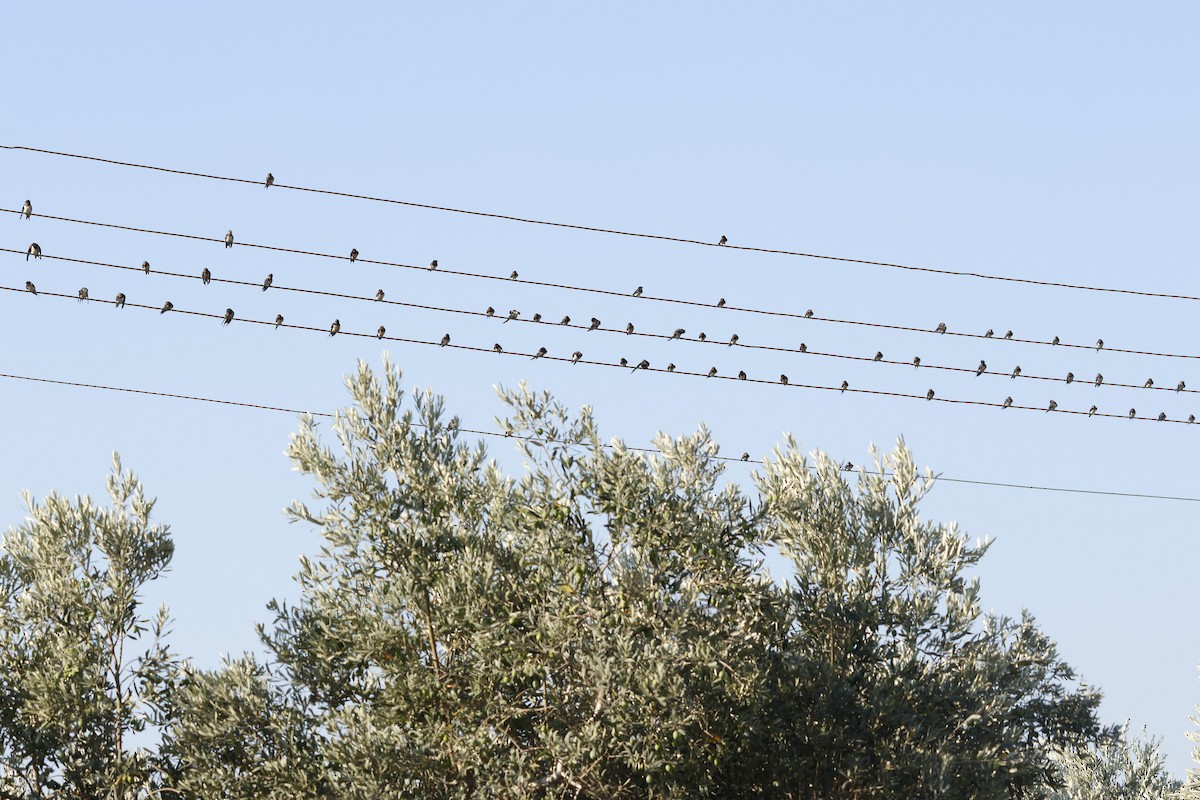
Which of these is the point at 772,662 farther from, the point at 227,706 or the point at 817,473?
the point at 227,706

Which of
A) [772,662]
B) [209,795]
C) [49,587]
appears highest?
[49,587]

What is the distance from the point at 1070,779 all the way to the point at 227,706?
4133 centimetres

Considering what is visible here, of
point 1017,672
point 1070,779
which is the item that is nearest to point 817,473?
point 1017,672

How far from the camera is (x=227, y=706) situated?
24.3 m

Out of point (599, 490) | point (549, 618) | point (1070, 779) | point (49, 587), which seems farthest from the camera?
point (1070, 779)

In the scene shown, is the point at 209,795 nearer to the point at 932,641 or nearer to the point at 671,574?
the point at 671,574

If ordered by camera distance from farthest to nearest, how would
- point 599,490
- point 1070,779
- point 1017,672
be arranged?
point 1070,779, point 1017,672, point 599,490

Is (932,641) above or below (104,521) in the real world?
below

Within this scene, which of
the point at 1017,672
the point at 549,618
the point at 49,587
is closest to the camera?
the point at 549,618

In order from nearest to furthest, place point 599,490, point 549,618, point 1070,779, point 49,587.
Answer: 1. point 549,618
2. point 599,490
3. point 49,587
4. point 1070,779

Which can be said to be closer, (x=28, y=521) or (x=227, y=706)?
(x=227, y=706)

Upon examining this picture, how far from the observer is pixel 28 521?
2673 cm

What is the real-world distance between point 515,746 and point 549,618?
6.36 feet

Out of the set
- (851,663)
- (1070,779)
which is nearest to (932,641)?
(851,663)
